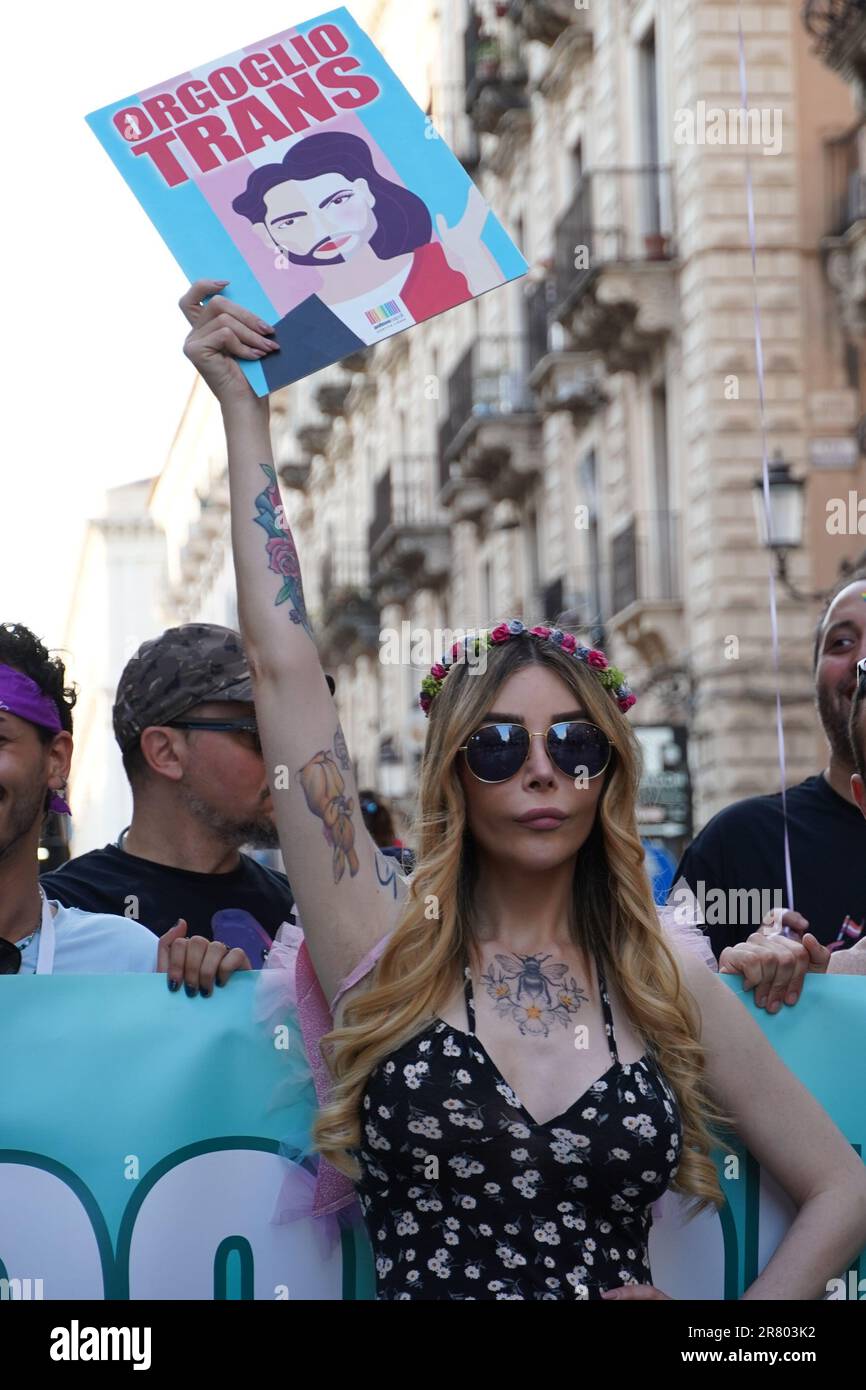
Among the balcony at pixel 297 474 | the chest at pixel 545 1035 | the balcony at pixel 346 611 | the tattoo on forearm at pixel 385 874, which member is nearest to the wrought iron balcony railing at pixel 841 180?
the tattoo on forearm at pixel 385 874

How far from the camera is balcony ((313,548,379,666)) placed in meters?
35.1

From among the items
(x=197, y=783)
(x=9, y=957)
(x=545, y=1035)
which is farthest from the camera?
(x=197, y=783)

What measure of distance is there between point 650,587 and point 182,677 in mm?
15461

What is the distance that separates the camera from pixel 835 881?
4328mm

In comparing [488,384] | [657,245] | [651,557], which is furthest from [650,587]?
[488,384]

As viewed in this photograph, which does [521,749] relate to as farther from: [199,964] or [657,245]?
[657,245]

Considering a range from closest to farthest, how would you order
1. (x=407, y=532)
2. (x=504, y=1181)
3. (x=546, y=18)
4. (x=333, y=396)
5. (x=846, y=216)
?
(x=504, y=1181)
(x=846, y=216)
(x=546, y=18)
(x=407, y=532)
(x=333, y=396)

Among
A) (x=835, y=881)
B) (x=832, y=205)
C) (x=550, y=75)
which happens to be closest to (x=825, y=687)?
(x=835, y=881)

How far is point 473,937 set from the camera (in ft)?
Result: 10.3

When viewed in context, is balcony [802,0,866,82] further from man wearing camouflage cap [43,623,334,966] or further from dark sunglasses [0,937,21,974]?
dark sunglasses [0,937,21,974]

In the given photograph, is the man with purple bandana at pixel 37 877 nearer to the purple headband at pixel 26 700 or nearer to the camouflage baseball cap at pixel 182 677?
the purple headband at pixel 26 700

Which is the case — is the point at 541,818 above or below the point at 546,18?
below

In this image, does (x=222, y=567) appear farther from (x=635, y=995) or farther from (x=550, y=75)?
(x=635, y=995)

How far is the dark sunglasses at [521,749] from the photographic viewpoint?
10.0 ft
